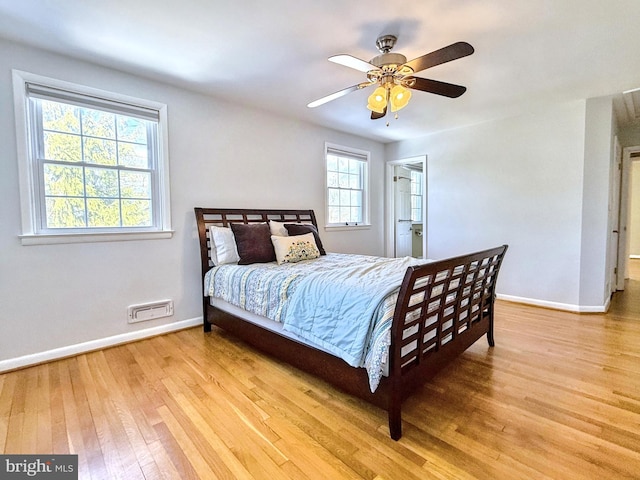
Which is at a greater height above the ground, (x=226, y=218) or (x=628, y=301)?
(x=226, y=218)

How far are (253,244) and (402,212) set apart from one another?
144 inches

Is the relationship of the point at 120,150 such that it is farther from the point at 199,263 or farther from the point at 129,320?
the point at 129,320

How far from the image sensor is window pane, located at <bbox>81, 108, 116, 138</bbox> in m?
2.70

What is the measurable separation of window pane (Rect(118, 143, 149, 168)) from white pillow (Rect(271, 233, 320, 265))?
4.78ft

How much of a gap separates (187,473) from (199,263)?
226 centimetres

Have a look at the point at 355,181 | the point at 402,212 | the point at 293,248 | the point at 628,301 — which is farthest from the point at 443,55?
the point at 628,301

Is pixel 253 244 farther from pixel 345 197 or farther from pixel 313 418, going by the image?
pixel 345 197

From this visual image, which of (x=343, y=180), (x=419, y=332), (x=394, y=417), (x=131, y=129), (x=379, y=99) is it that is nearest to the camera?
(x=394, y=417)

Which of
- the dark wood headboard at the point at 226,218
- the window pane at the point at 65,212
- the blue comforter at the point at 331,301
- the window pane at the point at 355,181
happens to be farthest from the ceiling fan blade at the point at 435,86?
the window pane at the point at 65,212

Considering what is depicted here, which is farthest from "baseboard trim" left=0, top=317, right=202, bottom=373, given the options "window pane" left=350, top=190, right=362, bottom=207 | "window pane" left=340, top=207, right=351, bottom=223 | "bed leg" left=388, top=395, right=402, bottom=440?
"window pane" left=350, top=190, right=362, bottom=207

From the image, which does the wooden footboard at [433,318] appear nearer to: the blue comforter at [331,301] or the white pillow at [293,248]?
the blue comforter at [331,301]

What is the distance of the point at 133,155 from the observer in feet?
9.75

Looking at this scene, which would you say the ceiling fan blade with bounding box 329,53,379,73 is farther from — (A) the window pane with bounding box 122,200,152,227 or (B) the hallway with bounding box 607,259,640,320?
(B) the hallway with bounding box 607,259,640,320

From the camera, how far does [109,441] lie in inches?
63.6
